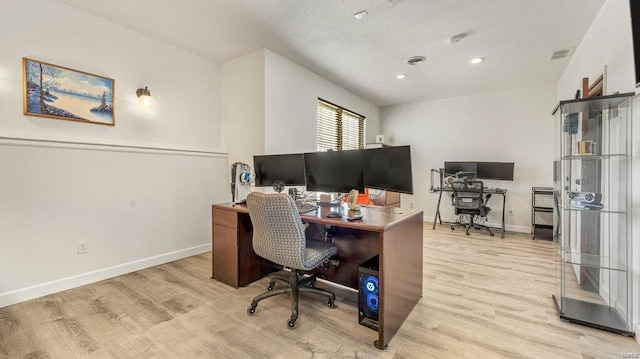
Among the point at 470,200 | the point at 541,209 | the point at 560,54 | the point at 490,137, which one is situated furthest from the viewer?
the point at 490,137

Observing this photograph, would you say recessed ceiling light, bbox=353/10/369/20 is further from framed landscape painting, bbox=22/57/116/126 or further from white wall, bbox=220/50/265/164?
framed landscape painting, bbox=22/57/116/126

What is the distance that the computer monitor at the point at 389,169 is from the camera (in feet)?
6.14

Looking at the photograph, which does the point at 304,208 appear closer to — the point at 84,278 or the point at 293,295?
the point at 293,295

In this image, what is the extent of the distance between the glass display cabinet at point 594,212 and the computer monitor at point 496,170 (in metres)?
2.84

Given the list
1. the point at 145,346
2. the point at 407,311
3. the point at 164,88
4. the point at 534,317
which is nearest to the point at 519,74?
the point at 534,317

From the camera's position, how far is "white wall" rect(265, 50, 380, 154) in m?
3.29

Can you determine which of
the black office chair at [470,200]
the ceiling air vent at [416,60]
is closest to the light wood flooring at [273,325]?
the black office chair at [470,200]

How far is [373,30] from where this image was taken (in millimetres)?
2795

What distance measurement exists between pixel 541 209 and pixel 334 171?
4.09 metres

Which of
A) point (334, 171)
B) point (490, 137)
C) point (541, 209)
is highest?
point (490, 137)

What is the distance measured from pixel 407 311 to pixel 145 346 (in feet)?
5.91

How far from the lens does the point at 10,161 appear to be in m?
2.16

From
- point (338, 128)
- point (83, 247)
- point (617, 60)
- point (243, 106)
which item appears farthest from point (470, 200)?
point (83, 247)

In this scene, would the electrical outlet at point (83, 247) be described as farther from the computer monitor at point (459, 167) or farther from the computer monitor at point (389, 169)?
the computer monitor at point (459, 167)
